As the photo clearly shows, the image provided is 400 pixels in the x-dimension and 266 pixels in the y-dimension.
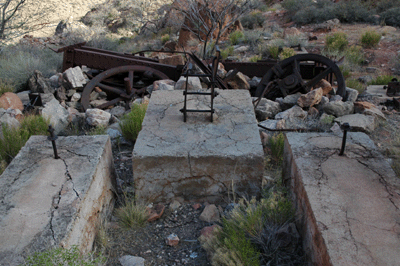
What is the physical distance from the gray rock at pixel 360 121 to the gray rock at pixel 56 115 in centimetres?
414

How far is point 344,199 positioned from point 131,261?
5.60 ft

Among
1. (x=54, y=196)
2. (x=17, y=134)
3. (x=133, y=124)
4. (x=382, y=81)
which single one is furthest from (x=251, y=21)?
(x=54, y=196)

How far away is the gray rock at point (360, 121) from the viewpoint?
464 centimetres

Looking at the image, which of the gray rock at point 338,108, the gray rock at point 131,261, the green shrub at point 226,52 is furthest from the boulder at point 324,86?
the green shrub at point 226,52

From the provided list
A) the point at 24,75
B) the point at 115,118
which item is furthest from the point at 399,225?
the point at 24,75

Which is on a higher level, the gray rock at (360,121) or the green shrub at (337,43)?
the green shrub at (337,43)

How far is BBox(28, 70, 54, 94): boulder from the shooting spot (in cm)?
592

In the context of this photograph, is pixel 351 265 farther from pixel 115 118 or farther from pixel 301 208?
pixel 115 118

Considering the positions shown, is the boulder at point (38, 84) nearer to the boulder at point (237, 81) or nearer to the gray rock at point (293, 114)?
the boulder at point (237, 81)

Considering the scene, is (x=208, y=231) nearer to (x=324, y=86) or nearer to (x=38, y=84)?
(x=324, y=86)

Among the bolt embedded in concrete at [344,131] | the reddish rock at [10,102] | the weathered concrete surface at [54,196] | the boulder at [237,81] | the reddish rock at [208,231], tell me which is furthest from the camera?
the boulder at [237,81]

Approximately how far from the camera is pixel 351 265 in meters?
1.88

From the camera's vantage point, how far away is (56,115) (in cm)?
500

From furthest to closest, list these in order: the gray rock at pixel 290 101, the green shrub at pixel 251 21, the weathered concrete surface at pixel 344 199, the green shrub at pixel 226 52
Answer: the green shrub at pixel 251 21 < the green shrub at pixel 226 52 < the gray rock at pixel 290 101 < the weathered concrete surface at pixel 344 199
